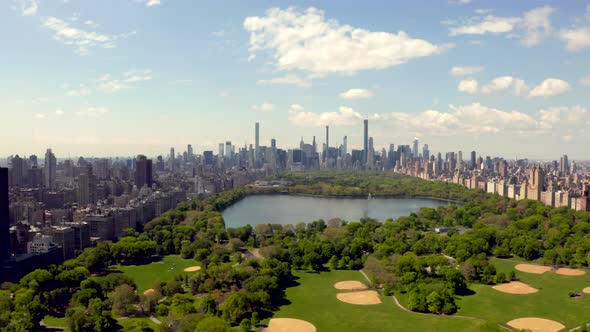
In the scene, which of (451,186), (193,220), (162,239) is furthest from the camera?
(451,186)

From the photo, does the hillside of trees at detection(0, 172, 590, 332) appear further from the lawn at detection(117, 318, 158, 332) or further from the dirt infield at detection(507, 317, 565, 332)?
the dirt infield at detection(507, 317, 565, 332)

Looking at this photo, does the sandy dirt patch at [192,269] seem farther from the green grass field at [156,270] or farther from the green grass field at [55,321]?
the green grass field at [55,321]

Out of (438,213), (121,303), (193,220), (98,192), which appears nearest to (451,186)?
(438,213)

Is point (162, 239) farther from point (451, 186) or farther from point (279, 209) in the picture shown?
point (451, 186)

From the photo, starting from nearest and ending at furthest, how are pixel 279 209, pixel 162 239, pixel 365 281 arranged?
pixel 365 281 → pixel 162 239 → pixel 279 209

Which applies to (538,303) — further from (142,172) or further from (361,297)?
(142,172)

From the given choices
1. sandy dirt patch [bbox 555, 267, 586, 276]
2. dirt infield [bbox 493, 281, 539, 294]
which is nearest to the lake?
sandy dirt patch [bbox 555, 267, 586, 276]

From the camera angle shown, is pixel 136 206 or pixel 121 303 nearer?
pixel 121 303

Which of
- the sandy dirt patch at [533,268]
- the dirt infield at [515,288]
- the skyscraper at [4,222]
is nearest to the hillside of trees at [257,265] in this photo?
the dirt infield at [515,288]
